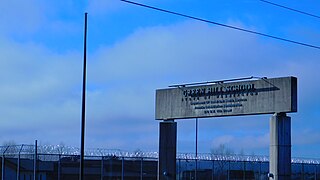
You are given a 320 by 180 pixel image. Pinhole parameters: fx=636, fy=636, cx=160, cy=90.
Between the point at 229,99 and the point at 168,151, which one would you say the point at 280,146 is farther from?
the point at 168,151

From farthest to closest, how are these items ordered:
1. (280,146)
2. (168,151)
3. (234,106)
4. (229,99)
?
(168,151)
(229,99)
(234,106)
(280,146)

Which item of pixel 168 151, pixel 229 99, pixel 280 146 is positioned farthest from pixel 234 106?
pixel 168 151

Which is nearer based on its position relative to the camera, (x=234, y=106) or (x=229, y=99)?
(x=234, y=106)

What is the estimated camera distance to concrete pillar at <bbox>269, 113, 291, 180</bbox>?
1137 inches

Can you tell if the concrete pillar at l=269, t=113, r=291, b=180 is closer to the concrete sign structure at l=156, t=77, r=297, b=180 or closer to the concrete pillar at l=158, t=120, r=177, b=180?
the concrete sign structure at l=156, t=77, r=297, b=180

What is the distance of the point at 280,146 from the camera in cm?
2889

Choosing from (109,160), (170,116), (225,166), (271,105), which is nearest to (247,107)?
(271,105)

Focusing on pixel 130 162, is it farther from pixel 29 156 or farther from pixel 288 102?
pixel 288 102

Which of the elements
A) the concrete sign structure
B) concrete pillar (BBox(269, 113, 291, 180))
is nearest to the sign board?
the concrete sign structure

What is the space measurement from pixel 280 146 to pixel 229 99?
382 centimetres

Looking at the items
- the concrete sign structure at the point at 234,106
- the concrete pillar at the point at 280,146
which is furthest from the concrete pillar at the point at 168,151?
the concrete pillar at the point at 280,146

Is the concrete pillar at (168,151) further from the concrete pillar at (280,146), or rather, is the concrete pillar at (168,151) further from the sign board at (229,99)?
the concrete pillar at (280,146)

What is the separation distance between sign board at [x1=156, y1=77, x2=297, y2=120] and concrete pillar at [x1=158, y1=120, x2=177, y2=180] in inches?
23.9

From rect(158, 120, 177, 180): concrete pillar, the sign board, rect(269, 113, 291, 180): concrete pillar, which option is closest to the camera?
rect(269, 113, 291, 180): concrete pillar
